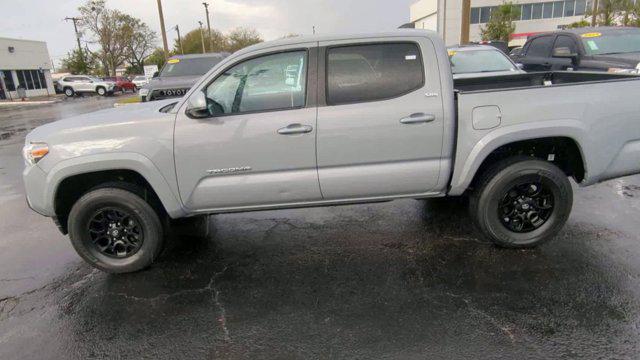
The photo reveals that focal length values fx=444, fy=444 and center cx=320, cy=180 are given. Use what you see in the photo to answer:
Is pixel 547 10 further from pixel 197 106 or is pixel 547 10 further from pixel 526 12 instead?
pixel 197 106

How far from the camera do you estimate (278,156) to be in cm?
365

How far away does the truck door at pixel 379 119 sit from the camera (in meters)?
3.61

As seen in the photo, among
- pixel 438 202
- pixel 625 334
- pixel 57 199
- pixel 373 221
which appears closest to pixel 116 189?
pixel 57 199

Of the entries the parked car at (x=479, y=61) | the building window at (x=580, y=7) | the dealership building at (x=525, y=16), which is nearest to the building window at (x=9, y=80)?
the parked car at (x=479, y=61)

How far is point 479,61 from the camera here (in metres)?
8.99

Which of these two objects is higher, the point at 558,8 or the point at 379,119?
the point at 558,8

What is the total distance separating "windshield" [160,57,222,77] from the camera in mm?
12180

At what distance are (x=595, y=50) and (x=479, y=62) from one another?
9.73 feet

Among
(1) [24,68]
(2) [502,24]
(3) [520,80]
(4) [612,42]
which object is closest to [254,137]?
(3) [520,80]

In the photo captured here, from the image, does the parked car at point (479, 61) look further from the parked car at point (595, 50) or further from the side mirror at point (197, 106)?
the side mirror at point (197, 106)

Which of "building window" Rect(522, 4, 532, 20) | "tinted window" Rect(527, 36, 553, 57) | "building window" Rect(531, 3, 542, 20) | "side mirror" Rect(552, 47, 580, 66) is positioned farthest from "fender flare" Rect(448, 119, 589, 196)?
"building window" Rect(531, 3, 542, 20)

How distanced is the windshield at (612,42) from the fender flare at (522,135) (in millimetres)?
7534

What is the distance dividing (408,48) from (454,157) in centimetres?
100

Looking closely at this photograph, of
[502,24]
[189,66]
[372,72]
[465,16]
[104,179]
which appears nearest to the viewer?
[372,72]
